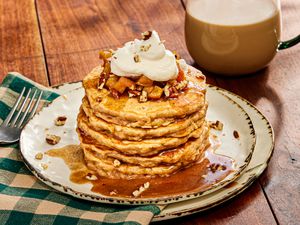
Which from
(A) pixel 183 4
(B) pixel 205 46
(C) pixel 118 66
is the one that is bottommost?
(A) pixel 183 4

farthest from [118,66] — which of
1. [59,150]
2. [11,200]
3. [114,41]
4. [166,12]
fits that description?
[166,12]

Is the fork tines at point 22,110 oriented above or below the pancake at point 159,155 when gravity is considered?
below

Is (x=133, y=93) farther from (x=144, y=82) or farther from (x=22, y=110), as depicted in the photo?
(x=22, y=110)

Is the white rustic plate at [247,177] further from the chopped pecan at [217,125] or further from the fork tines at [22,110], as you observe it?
the fork tines at [22,110]

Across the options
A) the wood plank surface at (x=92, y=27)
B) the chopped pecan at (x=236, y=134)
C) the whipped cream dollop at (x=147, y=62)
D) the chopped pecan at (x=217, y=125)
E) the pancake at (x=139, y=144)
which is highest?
the whipped cream dollop at (x=147, y=62)

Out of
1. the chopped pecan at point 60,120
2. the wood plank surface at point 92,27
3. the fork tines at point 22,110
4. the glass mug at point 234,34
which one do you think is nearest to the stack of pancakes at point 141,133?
the chopped pecan at point 60,120

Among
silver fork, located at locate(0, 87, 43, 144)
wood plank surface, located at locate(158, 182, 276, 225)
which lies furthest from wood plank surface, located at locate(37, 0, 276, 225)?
wood plank surface, located at locate(158, 182, 276, 225)

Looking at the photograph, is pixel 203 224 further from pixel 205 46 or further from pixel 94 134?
pixel 205 46
